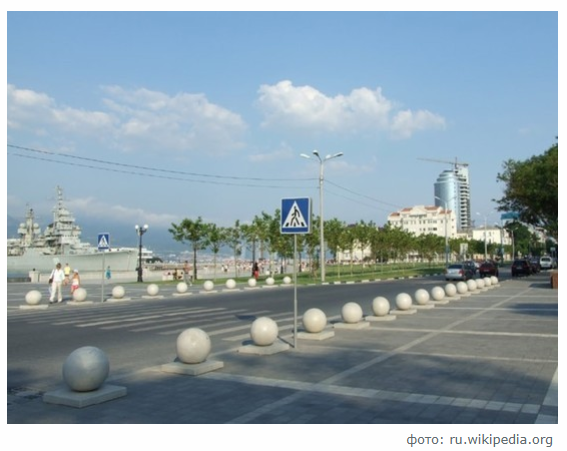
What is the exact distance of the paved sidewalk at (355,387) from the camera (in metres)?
6.39

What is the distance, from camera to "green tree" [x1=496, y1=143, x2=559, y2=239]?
3603 centimetres

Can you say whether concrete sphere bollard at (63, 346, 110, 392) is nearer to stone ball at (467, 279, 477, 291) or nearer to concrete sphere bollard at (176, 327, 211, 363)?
concrete sphere bollard at (176, 327, 211, 363)

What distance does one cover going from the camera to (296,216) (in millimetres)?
10930

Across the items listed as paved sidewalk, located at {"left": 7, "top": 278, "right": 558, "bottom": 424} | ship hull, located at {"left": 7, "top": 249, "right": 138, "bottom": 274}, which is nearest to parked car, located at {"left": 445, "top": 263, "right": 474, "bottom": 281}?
paved sidewalk, located at {"left": 7, "top": 278, "right": 558, "bottom": 424}

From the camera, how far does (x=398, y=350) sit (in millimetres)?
10859

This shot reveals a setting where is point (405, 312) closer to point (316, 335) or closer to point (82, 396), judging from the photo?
point (316, 335)

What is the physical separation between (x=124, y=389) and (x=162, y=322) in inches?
354

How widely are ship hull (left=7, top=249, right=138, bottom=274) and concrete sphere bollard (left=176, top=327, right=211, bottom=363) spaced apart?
6880 cm

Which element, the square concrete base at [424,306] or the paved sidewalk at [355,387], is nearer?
the paved sidewalk at [355,387]

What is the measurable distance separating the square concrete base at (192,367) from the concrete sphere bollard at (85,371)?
1.55 meters

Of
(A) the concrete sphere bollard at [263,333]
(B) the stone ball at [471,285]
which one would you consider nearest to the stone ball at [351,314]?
(A) the concrete sphere bollard at [263,333]

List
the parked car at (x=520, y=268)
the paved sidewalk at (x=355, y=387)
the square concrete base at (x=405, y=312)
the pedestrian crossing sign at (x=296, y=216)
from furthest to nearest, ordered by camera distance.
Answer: the parked car at (x=520, y=268)
the square concrete base at (x=405, y=312)
the pedestrian crossing sign at (x=296, y=216)
the paved sidewalk at (x=355, y=387)

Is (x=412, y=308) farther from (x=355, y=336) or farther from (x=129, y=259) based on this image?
(x=129, y=259)

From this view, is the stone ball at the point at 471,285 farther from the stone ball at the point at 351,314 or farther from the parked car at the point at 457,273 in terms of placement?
the parked car at the point at 457,273
